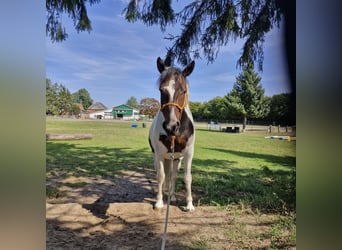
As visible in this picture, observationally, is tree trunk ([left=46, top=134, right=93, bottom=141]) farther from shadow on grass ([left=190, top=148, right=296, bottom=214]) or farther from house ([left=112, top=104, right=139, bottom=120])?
shadow on grass ([left=190, top=148, right=296, bottom=214])

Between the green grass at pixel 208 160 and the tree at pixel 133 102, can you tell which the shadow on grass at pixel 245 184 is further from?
the tree at pixel 133 102

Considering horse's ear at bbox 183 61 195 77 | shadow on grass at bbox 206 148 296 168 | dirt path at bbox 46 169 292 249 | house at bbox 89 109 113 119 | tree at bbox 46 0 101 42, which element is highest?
tree at bbox 46 0 101 42

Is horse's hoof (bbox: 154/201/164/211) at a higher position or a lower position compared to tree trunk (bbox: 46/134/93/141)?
lower

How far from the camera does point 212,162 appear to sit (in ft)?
5.84

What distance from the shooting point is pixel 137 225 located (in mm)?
1238

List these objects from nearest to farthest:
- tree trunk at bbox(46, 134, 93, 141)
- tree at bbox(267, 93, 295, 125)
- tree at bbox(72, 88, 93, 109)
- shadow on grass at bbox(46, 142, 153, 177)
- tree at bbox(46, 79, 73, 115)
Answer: tree at bbox(267, 93, 295, 125) → tree at bbox(46, 79, 73, 115) → tree at bbox(72, 88, 93, 109) → tree trunk at bbox(46, 134, 93, 141) → shadow on grass at bbox(46, 142, 153, 177)

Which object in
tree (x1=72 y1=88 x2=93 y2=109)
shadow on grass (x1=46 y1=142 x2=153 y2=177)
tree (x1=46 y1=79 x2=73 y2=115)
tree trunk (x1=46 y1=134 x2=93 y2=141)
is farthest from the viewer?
shadow on grass (x1=46 y1=142 x2=153 y2=177)

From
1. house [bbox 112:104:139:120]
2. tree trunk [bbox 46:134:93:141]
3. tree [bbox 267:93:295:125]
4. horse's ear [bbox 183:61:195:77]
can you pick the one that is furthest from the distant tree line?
tree [bbox 267:93:295:125]

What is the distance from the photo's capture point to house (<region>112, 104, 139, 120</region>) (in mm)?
1241

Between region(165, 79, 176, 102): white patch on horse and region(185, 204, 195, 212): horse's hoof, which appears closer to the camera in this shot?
region(165, 79, 176, 102): white patch on horse

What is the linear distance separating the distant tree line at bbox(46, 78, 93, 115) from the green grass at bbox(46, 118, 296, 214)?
98mm
